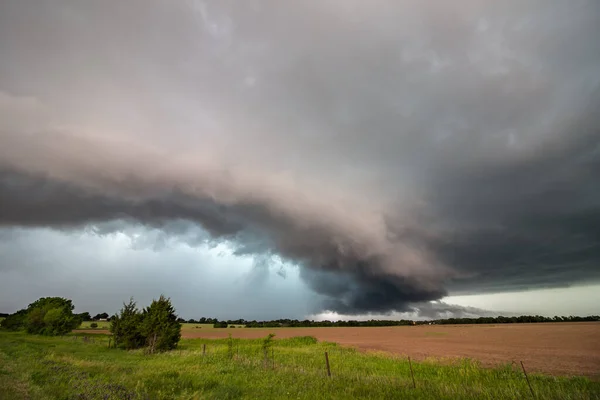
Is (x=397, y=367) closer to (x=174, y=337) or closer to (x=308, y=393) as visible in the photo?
(x=308, y=393)

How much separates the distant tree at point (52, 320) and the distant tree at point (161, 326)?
69.5m

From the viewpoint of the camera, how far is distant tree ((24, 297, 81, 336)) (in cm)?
9362

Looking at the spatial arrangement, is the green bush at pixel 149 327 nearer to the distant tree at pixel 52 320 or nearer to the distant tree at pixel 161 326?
the distant tree at pixel 161 326

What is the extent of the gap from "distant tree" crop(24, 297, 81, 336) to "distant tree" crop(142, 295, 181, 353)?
6947 cm

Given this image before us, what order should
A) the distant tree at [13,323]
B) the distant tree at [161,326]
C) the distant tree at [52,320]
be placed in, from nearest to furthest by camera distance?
the distant tree at [161,326] → the distant tree at [52,320] → the distant tree at [13,323]

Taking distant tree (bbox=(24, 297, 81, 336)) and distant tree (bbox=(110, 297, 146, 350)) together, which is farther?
distant tree (bbox=(24, 297, 81, 336))

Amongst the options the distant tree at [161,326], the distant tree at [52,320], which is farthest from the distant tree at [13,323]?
the distant tree at [161,326]

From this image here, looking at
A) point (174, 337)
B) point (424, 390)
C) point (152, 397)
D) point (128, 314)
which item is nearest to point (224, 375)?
point (152, 397)

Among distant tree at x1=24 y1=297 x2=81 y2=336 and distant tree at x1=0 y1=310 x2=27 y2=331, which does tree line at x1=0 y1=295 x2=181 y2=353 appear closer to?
distant tree at x1=24 y1=297 x2=81 y2=336

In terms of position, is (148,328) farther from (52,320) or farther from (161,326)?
(52,320)

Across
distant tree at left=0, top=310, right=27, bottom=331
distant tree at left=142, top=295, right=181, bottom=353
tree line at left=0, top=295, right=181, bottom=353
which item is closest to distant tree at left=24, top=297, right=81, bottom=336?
distant tree at left=0, top=310, right=27, bottom=331

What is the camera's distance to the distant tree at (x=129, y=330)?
52.4 m

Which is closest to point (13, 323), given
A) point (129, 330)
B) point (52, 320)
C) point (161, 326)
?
point (52, 320)

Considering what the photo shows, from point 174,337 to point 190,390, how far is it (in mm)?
37643
